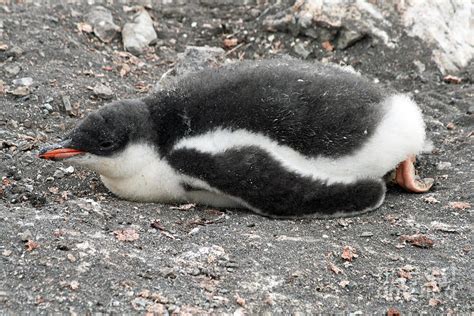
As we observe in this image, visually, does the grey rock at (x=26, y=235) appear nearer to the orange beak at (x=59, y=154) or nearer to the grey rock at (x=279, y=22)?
the orange beak at (x=59, y=154)

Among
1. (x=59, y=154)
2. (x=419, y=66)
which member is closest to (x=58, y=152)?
(x=59, y=154)

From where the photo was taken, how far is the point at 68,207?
12.0ft

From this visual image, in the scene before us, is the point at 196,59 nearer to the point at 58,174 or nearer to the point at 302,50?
the point at 302,50

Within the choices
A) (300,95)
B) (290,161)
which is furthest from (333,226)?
(300,95)

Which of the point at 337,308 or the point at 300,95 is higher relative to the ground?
the point at 300,95

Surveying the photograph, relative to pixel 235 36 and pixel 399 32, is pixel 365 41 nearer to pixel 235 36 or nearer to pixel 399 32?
pixel 399 32

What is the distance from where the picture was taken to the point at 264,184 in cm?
389

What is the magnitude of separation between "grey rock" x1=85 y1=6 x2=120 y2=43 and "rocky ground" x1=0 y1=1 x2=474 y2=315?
18cm

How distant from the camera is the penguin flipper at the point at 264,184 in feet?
12.7

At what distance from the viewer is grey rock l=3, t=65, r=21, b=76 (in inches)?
201

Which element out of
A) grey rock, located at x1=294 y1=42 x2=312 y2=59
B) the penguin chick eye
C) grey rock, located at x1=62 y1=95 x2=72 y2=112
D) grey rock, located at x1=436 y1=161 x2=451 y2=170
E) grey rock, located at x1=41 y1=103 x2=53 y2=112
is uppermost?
the penguin chick eye

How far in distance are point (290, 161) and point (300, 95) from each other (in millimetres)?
360

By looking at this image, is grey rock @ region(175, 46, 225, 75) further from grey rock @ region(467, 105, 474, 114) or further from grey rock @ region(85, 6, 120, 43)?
grey rock @ region(467, 105, 474, 114)

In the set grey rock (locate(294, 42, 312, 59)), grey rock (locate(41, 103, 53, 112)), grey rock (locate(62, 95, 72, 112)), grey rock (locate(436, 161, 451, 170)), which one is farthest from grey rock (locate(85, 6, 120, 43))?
grey rock (locate(436, 161, 451, 170))
